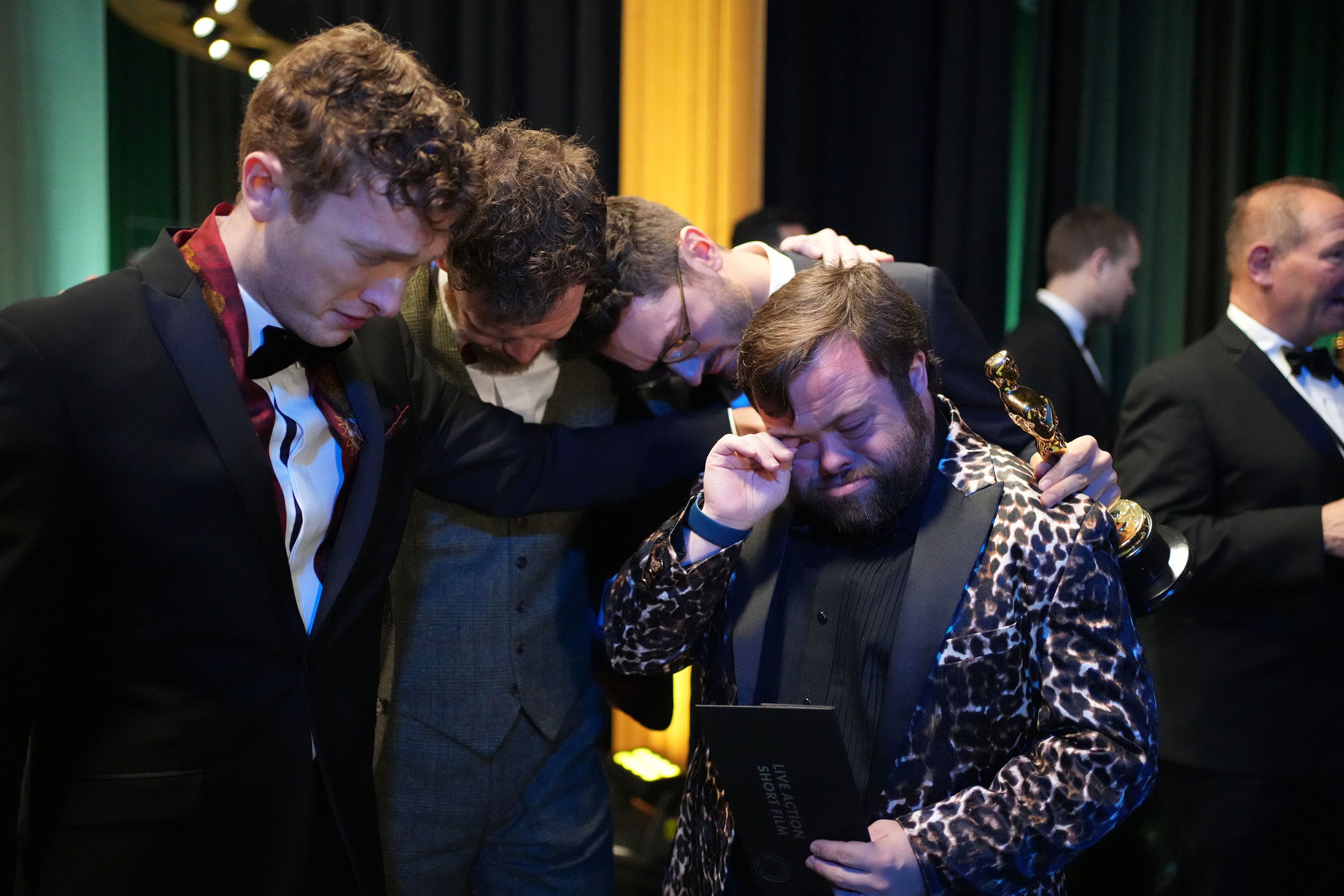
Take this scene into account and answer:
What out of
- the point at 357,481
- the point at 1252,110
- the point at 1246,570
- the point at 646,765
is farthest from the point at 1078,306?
the point at 357,481

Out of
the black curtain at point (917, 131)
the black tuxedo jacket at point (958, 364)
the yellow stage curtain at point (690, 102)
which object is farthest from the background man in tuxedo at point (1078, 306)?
the black tuxedo jacket at point (958, 364)

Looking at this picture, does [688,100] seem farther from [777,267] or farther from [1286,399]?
[1286,399]

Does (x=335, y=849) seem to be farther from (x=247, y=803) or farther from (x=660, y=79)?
(x=660, y=79)

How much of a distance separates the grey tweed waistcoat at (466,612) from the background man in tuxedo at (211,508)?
18.6 inches

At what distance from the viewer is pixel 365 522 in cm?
159

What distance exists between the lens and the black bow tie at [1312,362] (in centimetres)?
286

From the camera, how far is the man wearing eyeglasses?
6.72ft

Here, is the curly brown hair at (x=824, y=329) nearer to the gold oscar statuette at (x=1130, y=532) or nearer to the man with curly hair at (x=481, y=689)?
the gold oscar statuette at (x=1130, y=532)

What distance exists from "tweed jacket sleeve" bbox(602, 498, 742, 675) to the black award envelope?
26 cm

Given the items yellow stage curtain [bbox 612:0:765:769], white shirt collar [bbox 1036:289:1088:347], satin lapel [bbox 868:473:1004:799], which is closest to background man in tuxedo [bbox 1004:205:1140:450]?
white shirt collar [bbox 1036:289:1088:347]

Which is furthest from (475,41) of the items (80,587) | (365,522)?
(80,587)

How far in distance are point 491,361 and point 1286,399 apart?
6.66ft

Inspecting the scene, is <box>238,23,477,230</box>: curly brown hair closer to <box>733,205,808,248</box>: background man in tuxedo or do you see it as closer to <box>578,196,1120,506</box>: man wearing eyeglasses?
<box>578,196,1120,506</box>: man wearing eyeglasses

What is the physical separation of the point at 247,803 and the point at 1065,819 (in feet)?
3.68
